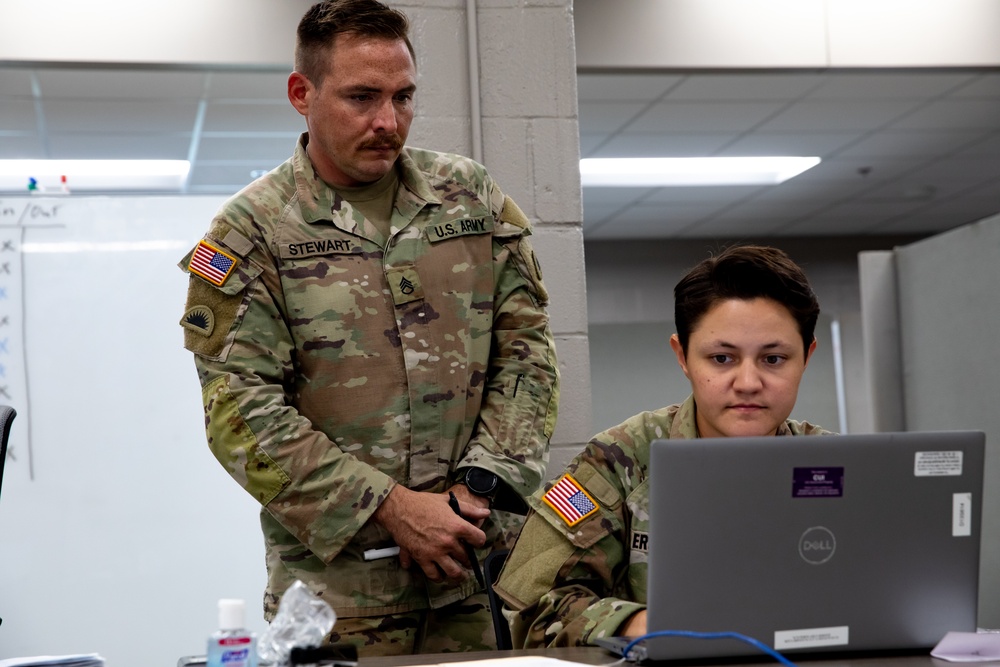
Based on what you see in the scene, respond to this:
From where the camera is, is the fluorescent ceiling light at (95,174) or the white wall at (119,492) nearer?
the white wall at (119,492)

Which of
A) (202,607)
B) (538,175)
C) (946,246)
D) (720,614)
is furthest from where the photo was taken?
(946,246)

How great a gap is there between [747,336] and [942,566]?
1.57 ft

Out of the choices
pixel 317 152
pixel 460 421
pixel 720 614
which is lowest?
pixel 720 614

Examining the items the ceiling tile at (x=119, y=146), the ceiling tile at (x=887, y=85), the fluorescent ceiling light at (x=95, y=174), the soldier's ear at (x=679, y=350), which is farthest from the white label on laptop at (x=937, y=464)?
the fluorescent ceiling light at (x=95, y=174)

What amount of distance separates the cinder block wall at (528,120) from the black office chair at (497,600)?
0.85m

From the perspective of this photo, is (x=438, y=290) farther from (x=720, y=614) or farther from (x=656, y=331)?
(x=656, y=331)

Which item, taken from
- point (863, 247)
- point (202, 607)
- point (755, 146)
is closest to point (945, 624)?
point (202, 607)

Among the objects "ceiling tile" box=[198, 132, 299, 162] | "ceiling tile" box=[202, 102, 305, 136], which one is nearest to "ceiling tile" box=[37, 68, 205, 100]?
"ceiling tile" box=[202, 102, 305, 136]

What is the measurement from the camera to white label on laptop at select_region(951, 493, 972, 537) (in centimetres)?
105

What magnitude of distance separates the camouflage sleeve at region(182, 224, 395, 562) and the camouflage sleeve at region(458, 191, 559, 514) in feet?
0.67

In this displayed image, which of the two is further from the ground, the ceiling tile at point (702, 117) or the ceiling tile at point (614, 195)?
the ceiling tile at point (614, 195)

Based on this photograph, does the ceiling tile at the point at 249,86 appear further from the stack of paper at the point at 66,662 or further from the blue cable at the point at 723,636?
the blue cable at the point at 723,636

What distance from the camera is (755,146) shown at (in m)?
6.43

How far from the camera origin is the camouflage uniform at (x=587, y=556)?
131cm
